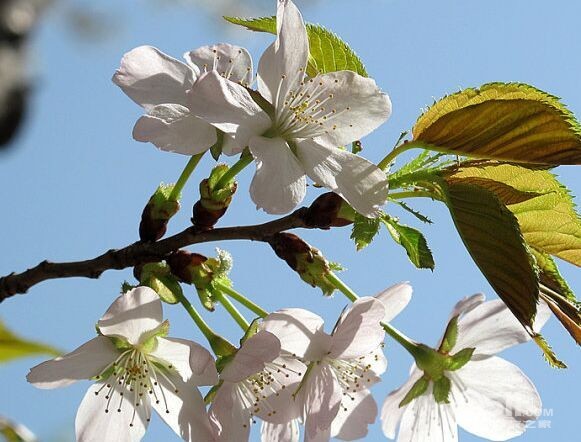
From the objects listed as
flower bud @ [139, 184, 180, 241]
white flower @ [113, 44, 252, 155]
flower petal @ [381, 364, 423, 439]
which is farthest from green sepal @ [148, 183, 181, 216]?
flower petal @ [381, 364, 423, 439]

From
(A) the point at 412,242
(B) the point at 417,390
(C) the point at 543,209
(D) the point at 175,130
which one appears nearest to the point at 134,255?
(D) the point at 175,130

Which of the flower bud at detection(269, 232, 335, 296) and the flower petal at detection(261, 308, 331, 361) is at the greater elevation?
the flower bud at detection(269, 232, 335, 296)

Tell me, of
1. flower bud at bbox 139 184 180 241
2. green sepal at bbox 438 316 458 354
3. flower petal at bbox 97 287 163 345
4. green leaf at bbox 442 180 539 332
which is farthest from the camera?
green sepal at bbox 438 316 458 354

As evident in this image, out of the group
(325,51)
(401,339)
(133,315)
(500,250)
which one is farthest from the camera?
(401,339)

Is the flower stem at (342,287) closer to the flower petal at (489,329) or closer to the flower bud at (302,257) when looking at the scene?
the flower bud at (302,257)

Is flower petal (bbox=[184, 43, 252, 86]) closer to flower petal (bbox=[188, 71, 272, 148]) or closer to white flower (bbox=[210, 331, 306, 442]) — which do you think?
flower petal (bbox=[188, 71, 272, 148])

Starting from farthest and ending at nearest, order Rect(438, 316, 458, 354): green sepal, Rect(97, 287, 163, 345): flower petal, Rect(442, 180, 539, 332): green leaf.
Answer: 1. Rect(438, 316, 458, 354): green sepal
2. Rect(97, 287, 163, 345): flower petal
3. Rect(442, 180, 539, 332): green leaf

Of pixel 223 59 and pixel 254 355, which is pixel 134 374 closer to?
pixel 254 355
